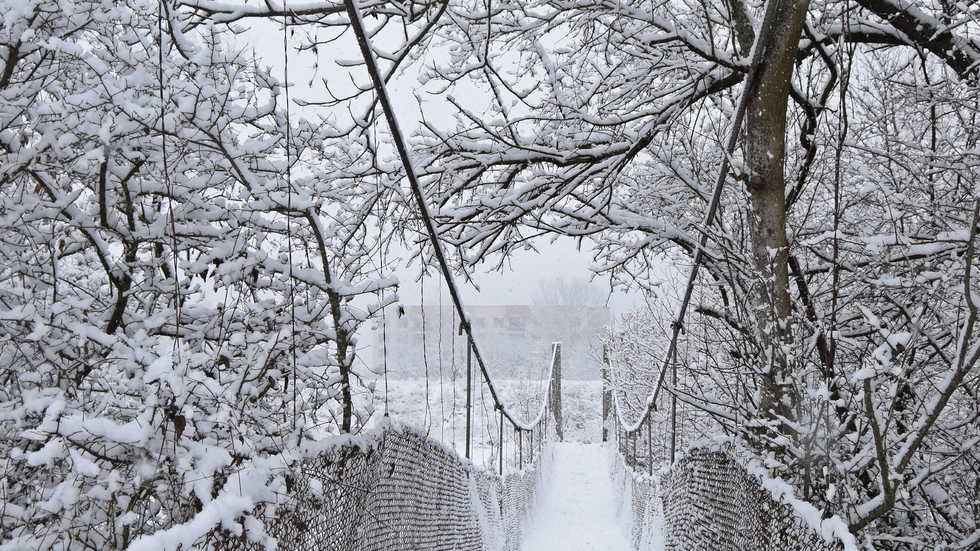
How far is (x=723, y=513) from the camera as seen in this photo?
7.71ft

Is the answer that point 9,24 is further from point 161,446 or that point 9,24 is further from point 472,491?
point 472,491

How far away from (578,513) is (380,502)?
341 inches

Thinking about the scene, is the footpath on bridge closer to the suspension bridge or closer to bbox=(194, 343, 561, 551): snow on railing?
the suspension bridge

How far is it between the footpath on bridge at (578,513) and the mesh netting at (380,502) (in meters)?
3.99

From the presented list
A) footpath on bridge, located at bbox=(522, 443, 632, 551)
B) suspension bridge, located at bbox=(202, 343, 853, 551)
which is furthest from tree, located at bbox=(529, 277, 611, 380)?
suspension bridge, located at bbox=(202, 343, 853, 551)

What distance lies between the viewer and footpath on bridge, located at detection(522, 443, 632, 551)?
24.8 feet

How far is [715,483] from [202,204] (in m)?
2.14

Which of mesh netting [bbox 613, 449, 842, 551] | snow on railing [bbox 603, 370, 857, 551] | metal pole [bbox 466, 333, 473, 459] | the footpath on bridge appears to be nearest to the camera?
snow on railing [bbox 603, 370, 857, 551]

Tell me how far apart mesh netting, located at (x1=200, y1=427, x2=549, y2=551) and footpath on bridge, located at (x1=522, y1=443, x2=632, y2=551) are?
3.99m

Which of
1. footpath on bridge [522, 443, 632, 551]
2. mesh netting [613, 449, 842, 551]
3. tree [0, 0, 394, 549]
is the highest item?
tree [0, 0, 394, 549]

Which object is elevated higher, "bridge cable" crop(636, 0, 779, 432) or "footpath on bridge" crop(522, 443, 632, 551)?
"bridge cable" crop(636, 0, 779, 432)

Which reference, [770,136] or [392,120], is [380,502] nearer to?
[392,120]

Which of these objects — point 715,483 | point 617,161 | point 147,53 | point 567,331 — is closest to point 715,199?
point 617,161

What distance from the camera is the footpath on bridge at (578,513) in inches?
297
